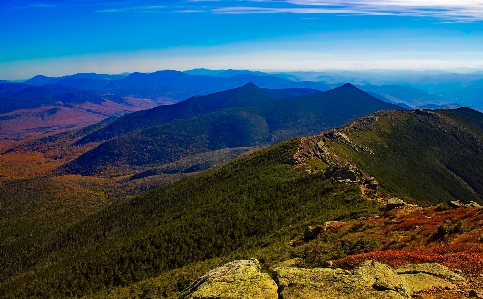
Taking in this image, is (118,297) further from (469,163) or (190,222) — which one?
(469,163)

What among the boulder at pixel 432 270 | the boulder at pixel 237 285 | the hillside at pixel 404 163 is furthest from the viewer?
the hillside at pixel 404 163

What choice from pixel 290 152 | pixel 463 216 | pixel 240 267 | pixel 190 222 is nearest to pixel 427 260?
pixel 240 267

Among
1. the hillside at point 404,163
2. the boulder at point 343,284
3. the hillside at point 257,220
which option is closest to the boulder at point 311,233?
the hillside at point 257,220

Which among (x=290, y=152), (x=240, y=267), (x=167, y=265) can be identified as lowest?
(x=167, y=265)

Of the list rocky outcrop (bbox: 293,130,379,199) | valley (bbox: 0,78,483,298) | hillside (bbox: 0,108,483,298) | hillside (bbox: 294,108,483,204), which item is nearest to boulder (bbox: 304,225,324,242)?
valley (bbox: 0,78,483,298)

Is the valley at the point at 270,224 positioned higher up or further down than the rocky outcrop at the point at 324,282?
further down

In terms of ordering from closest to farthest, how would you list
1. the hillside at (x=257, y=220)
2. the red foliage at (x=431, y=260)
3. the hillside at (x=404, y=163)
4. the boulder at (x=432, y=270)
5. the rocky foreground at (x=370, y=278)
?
the rocky foreground at (x=370, y=278) < the boulder at (x=432, y=270) < the red foliage at (x=431, y=260) < the hillside at (x=257, y=220) < the hillside at (x=404, y=163)

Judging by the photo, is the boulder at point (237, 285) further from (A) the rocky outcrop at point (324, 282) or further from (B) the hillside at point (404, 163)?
(B) the hillside at point (404, 163)
